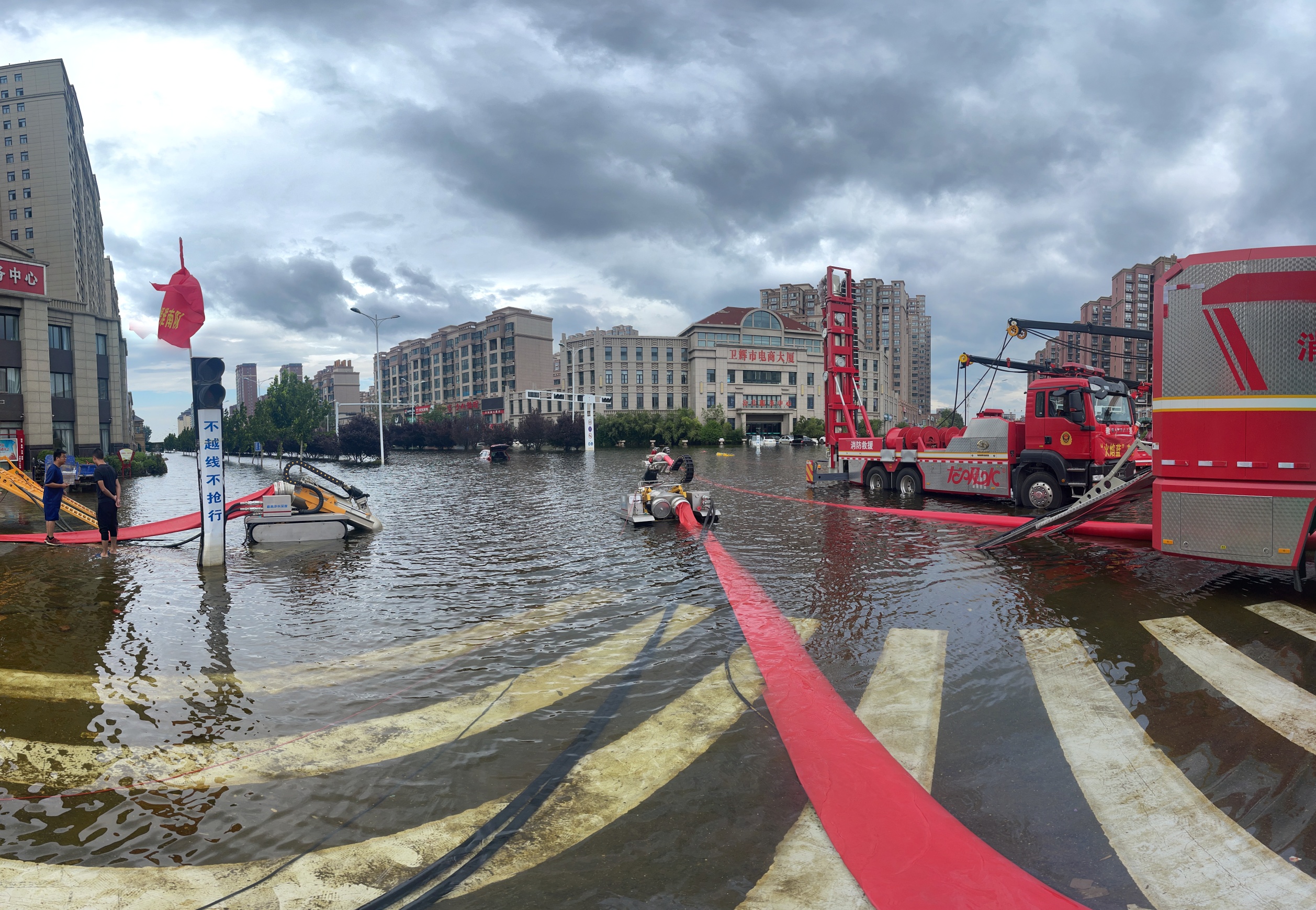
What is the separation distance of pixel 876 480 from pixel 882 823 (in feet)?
63.2

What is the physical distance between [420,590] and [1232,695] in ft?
27.9

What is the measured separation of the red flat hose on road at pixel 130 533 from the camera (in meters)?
13.5

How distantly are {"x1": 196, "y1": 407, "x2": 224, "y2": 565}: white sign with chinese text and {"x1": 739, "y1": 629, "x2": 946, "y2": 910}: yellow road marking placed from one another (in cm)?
1023

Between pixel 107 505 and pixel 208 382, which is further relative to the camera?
pixel 107 505

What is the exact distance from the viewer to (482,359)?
130375 mm

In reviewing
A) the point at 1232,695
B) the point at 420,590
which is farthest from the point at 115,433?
the point at 1232,695

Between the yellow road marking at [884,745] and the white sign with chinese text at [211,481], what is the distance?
33.6 feet

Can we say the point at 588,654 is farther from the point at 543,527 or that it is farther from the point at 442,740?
the point at 543,527

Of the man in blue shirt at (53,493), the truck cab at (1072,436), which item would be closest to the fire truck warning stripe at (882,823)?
the truck cab at (1072,436)

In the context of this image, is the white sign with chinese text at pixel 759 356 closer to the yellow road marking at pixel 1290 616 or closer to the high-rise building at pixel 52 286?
the high-rise building at pixel 52 286

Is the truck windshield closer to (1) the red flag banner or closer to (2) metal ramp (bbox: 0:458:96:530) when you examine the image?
(1) the red flag banner

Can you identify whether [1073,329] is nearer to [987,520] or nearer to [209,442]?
[987,520]

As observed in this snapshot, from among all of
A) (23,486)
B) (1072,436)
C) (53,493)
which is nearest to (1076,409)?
(1072,436)

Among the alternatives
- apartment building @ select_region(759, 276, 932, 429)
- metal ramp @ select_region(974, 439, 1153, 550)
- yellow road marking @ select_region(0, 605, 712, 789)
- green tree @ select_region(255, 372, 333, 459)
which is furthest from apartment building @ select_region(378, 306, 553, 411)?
yellow road marking @ select_region(0, 605, 712, 789)
